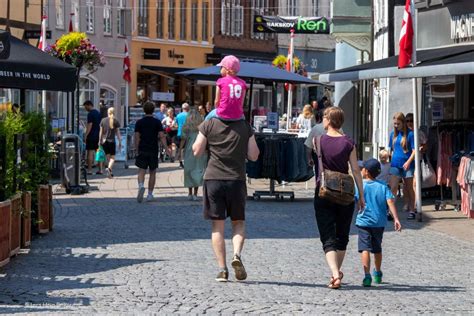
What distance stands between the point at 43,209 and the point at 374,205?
5966 millimetres

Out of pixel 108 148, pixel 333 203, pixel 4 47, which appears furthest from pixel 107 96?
pixel 333 203

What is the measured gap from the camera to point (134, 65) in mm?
65562

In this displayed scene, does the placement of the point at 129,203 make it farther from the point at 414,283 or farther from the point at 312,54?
the point at 312,54

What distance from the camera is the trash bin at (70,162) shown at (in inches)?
1025

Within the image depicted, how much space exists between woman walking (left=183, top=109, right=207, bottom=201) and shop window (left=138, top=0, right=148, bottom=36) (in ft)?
139

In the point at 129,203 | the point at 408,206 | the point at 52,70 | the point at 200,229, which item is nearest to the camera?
the point at 52,70

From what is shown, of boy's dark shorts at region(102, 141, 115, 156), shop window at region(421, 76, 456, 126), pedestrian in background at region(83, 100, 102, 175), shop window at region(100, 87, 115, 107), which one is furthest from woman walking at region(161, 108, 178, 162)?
shop window at region(421, 76, 456, 126)

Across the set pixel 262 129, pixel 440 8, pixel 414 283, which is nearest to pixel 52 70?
pixel 414 283

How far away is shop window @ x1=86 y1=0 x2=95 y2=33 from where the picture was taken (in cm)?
5984

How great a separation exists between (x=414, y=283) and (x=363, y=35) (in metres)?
25.2

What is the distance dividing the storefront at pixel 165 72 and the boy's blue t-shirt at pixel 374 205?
A: 49.8 m

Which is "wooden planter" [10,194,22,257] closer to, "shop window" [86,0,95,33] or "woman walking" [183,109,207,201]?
"woman walking" [183,109,207,201]

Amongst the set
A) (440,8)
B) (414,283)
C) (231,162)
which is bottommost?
(414,283)

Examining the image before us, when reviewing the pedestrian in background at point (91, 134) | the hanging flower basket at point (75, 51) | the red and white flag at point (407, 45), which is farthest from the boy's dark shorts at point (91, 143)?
the red and white flag at point (407, 45)
